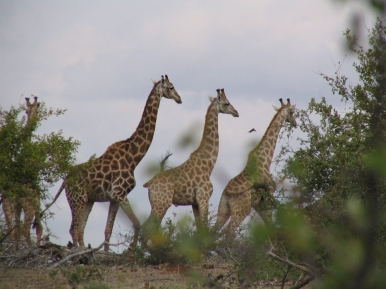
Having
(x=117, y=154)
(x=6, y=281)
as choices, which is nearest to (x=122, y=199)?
(x=117, y=154)

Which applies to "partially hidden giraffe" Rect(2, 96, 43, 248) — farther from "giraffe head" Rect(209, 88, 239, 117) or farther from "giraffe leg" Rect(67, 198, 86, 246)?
"giraffe head" Rect(209, 88, 239, 117)

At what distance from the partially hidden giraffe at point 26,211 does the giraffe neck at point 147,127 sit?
6.48 feet

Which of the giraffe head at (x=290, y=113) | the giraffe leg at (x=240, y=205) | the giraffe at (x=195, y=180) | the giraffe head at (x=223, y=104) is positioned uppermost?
the giraffe head at (x=223, y=104)

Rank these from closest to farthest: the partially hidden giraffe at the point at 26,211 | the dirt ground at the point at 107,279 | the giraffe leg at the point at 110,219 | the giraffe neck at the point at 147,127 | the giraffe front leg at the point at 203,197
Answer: the dirt ground at the point at 107,279, the partially hidden giraffe at the point at 26,211, the giraffe leg at the point at 110,219, the giraffe front leg at the point at 203,197, the giraffe neck at the point at 147,127

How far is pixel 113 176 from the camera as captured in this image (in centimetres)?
1212

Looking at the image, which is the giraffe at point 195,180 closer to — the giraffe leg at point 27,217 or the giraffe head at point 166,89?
the giraffe head at point 166,89

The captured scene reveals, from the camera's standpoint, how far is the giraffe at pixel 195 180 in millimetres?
12008

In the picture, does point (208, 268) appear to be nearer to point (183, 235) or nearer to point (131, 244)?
point (131, 244)

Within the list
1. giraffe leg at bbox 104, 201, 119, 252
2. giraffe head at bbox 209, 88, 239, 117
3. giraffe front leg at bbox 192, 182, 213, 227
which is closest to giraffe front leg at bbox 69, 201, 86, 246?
giraffe leg at bbox 104, 201, 119, 252

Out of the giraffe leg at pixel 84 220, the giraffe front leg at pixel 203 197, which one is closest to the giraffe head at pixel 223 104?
the giraffe front leg at pixel 203 197

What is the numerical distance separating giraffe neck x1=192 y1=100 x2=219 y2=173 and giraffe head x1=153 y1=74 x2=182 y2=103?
2.44 feet

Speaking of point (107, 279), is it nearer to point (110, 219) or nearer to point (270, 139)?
point (110, 219)

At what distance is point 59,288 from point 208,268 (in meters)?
2.95

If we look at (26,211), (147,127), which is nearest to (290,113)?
(147,127)
